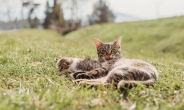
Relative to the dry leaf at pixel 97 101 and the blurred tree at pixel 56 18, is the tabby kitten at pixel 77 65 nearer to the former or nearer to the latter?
the dry leaf at pixel 97 101

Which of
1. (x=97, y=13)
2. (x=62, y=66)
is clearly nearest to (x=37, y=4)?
(x=97, y=13)

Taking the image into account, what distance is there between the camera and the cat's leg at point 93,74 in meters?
4.90

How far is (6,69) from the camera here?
490cm

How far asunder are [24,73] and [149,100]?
2.31m

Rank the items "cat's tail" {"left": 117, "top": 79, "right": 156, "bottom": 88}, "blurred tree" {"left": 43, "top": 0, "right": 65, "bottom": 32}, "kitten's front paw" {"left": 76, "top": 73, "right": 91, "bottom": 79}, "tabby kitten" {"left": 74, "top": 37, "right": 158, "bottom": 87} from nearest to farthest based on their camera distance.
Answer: "cat's tail" {"left": 117, "top": 79, "right": 156, "bottom": 88}, "tabby kitten" {"left": 74, "top": 37, "right": 158, "bottom": 87}, "kitten's front paw" {"left": 76, "top": 73, "right": 91, "bottom": 79}, "blurred tree" {"left": 43, "top": 0, "right": 65, "bottom": 32}

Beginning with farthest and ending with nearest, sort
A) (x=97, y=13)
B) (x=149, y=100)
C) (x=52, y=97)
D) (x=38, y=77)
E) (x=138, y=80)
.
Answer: (x=97, y=13) < (x=38, y=77) < (x=138, y=80) < (x=149, y=100) < (x=52, y=97)

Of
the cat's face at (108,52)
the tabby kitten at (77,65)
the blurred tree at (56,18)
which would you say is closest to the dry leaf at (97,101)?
the tabby kitten at (77,65)

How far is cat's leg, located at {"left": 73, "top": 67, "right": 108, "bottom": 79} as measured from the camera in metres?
4.90

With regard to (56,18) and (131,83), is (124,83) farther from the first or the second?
(56,18)

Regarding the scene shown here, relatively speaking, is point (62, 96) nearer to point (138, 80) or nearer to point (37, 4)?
point (138, 80)

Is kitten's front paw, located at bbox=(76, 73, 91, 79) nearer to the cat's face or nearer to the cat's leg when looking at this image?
the cat's leg

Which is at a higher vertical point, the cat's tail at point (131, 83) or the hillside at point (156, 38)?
the cat's tail at point (131, 83)

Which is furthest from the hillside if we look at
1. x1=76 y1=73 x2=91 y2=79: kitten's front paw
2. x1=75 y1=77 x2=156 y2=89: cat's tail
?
x1=75 y1=77 x2=156 y2=89: cat's tail

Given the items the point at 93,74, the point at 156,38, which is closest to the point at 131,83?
the point at 93,74
